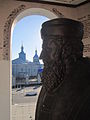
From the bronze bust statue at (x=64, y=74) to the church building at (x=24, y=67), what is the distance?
3.18 m

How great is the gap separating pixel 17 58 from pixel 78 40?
10.8 ft

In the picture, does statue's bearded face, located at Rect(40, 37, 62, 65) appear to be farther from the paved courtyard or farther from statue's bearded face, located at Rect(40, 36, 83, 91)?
the paved courtyard

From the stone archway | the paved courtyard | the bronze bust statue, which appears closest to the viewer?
the bronze bust statue

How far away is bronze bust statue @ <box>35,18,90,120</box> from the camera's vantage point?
0.66 m

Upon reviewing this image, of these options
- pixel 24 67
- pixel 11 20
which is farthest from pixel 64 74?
pixel 24 67

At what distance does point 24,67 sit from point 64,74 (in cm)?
335

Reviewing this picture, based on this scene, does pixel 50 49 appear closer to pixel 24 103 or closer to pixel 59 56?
pixel 59 56

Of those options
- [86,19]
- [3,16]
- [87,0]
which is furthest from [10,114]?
[87,0]

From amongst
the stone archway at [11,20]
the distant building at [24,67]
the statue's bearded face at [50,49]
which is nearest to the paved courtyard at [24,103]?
the distant building at [24,67]

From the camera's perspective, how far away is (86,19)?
4.08 m

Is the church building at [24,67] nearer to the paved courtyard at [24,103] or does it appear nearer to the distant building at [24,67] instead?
the distant building at [24,67]

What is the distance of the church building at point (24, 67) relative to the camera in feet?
13.0

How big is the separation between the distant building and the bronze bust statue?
10.4ft

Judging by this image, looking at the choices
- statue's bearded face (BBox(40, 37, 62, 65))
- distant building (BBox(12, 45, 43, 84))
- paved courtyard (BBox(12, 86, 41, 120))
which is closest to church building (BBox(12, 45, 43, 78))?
distant building (BBox(12, 45, 43, 84))
